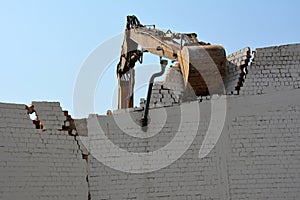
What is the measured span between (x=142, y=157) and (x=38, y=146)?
2370mm

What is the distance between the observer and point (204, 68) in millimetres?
12305

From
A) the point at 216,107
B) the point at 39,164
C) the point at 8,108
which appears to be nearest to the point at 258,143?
the point at 216,107

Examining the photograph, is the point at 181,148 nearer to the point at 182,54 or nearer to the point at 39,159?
the point at 182,54

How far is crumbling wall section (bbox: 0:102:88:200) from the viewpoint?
10773mm

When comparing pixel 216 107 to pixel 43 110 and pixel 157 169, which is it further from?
pixel 43 110

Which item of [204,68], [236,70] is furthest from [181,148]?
[236,70]

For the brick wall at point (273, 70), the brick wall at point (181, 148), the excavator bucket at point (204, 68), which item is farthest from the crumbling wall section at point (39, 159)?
the brick wall at point (273, 70)

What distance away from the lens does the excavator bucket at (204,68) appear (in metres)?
12.2

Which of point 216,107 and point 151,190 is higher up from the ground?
point 216,107

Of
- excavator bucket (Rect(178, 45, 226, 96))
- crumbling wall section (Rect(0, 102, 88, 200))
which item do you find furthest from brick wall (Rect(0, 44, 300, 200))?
excavator bucket (Rect(178, 45, 226, 96))

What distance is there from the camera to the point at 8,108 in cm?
1112

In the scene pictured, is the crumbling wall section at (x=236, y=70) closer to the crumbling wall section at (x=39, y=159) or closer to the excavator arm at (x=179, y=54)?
the excavator arm at (x=179, y=54)

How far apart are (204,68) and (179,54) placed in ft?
2.81

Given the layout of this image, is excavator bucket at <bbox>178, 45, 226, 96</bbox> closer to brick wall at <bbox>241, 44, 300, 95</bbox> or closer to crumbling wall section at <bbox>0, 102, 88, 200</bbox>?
brick wall at <bbox>241, 44, 300, 95</bbox>
